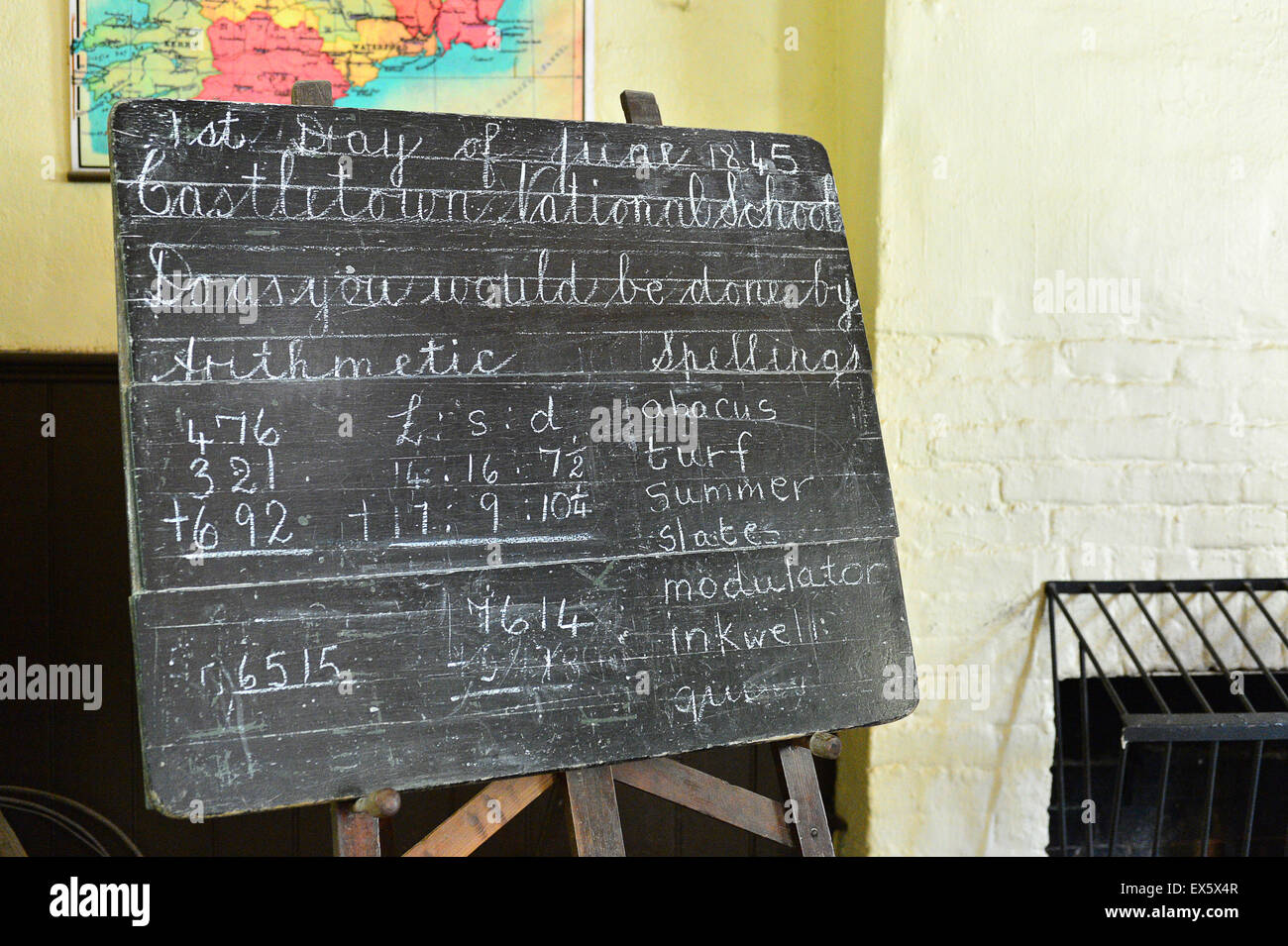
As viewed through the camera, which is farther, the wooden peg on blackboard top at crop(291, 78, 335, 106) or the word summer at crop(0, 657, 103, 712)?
the word summer at crop(0, 657, 103, 712)

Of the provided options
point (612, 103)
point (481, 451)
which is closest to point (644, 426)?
point (481, 451)

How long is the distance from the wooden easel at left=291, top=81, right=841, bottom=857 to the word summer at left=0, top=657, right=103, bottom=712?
913mm

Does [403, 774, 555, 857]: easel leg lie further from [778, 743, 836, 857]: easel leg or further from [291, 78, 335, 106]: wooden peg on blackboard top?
[291, 78, 335, 106]: wooden peg on blackboard top

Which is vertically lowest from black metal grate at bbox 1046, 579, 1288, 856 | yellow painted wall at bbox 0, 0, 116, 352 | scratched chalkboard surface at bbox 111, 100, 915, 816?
black metal grate at bbox 1046, 579, 1288, 856

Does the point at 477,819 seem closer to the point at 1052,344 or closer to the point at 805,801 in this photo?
the point at 805,801

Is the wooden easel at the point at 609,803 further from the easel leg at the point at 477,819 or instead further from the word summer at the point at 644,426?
the word summer at the point at 644,426

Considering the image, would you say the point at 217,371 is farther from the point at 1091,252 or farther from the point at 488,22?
the point at 1091,252

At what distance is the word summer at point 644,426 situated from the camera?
4.76 ft

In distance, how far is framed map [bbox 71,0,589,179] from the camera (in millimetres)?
2016

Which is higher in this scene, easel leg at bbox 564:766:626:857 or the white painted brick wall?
the white painted brick wall

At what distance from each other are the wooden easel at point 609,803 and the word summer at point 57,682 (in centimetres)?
91

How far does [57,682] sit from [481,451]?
130 cm

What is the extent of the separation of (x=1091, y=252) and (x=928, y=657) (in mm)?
902

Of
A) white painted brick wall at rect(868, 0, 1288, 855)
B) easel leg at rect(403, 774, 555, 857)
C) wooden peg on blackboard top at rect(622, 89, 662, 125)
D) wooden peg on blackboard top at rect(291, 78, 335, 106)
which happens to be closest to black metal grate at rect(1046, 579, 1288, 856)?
white painted brick wall at rect(868, 0, 1288, 855)
